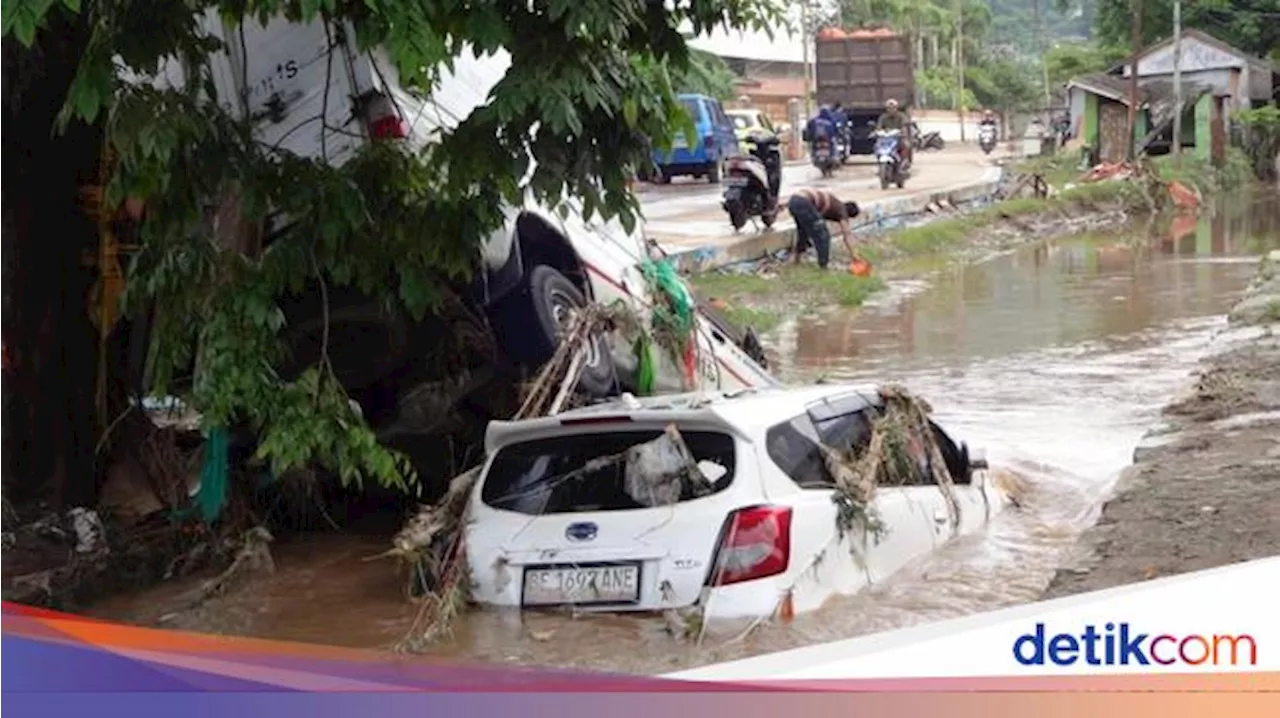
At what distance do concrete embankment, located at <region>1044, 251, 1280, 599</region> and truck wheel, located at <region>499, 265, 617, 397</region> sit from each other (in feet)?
9.06

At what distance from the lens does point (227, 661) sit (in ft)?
11.4

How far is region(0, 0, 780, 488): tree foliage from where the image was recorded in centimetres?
556

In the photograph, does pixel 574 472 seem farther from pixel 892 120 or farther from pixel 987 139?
pixel 987 139

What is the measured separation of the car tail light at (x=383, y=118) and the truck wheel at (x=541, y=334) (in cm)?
123

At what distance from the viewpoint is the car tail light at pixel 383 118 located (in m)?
7.86

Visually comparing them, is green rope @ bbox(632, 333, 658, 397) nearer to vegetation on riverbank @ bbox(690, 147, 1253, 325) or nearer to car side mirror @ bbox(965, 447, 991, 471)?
car side mirror @ bbox(965, 447, 991, 471)

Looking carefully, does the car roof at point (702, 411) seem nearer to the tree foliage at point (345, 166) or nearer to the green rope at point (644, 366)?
the tree foliage at point (345, 166)

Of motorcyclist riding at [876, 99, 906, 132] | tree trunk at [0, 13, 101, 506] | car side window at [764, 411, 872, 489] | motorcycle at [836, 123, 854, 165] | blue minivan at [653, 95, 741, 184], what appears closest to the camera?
car side window at [764, 411, 872, 489]

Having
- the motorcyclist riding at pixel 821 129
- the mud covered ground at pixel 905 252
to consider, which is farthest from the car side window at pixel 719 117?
the mud covered ground at pixel 905 252

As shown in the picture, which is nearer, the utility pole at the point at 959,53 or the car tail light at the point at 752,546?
the car tail light at the point at 752,546

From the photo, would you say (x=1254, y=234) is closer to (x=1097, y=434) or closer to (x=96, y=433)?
(x=1097, y=434)

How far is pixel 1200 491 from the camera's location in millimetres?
8062

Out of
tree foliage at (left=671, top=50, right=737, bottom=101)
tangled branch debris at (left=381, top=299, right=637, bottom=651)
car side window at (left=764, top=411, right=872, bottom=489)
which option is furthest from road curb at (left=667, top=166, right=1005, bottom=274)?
tree foliage at (left=671, top=50, right=737, bottom=101)

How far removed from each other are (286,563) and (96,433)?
1.27 m
